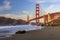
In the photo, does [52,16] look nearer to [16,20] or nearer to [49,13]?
[49,13]

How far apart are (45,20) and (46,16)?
0.92 feet

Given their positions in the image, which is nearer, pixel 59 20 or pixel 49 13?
pixel 49 13

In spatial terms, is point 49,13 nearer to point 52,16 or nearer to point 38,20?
point 52,16

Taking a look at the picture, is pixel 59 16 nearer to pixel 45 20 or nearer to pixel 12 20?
pixel 45 20

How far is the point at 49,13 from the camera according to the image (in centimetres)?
1088

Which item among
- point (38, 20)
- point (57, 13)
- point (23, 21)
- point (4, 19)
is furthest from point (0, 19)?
point (57, 13)

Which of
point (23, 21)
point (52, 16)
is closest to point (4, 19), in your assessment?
point (23, 21)

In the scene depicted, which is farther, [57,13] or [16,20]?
[16,20]

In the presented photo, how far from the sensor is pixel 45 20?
436 inches

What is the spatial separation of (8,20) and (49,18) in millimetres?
2926

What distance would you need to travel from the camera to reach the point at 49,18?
10523 mm

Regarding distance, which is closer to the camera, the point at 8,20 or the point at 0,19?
the point at 0,19

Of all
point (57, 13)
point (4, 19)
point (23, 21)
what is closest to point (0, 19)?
point (4, 19)

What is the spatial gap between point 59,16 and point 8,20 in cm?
353
